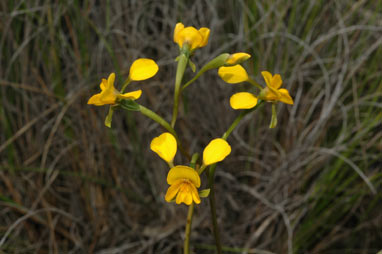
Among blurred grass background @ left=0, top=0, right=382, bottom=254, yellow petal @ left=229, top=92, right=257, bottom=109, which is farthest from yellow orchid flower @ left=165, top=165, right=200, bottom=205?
blurred grass background @ left=0, top=0, right=382, bottom=254

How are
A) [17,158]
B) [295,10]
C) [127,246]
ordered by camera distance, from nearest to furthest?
[127,246]
[17,158]
[295,10]

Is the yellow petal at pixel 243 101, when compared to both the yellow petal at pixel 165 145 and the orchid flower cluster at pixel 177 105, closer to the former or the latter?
the orchid flower cluster at pixel 177 105

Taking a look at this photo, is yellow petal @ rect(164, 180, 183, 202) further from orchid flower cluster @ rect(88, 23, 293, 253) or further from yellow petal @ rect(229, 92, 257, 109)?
yellow petal @ rect(229, 92, 257, 109)

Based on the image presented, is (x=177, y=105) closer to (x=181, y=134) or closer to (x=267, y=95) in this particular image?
(x=267, y=95)

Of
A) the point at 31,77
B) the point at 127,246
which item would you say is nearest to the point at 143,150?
the point at 127,246

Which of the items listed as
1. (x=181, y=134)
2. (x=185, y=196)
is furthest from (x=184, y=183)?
(x=181, y=134)

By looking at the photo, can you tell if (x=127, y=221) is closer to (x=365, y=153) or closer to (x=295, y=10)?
(x=365, y=153)
